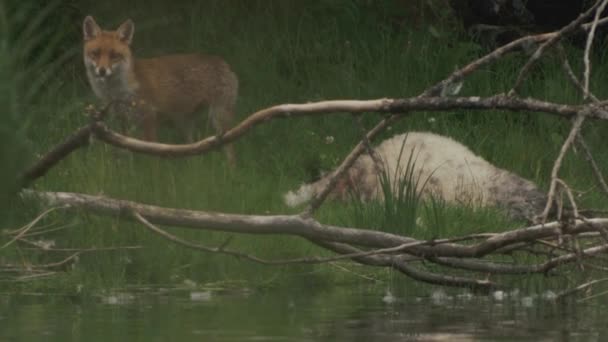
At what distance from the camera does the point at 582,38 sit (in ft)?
48.2

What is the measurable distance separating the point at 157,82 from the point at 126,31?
2.09 feet

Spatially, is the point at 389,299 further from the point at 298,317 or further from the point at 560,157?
the point at 560,157

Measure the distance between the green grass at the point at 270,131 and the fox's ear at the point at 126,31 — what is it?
2.37 feet

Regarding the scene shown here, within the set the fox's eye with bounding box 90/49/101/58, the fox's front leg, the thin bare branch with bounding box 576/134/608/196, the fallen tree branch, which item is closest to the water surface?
the fallen tree branch

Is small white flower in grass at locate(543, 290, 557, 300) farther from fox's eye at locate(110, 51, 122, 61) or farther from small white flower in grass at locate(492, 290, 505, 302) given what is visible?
fox's eye at locate(110, 51, 122, 61)

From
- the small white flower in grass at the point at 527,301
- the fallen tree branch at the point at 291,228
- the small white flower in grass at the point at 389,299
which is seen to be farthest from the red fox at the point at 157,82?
the small white flower in grass at the point at 527,301

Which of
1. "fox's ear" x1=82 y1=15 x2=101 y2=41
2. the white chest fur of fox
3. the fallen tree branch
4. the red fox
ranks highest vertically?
"fox's ear" x1=82 y1=15 x2=101 y2=41

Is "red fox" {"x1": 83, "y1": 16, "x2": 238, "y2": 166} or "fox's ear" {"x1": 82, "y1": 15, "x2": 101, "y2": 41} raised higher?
"fox's ear" {"x1": 82, "y1": 15, "x2": 101, "y2": 41}

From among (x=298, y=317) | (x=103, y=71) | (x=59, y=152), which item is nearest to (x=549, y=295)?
(x=298, y=317)

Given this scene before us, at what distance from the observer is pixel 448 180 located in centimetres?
1084

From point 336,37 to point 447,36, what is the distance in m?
1.19

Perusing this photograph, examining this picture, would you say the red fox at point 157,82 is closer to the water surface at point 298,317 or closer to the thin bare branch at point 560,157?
the water surface at point 298,317

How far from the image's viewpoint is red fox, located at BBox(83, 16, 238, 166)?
1288 centimetres

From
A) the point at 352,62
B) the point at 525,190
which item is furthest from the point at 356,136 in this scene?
the point at 525,190
